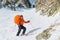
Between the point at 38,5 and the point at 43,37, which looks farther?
the point at 38,5

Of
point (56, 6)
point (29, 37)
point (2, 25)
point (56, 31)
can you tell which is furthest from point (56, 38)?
point (2, 25)

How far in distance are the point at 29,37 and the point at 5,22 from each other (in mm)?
6782

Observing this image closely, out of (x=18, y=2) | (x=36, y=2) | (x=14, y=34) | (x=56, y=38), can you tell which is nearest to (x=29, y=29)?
(x=14, y=34)

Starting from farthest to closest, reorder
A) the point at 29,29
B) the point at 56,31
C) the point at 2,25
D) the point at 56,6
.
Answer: the point at 2,25 < the point at 29,29 < the point at 56,6 < the point at 56,31

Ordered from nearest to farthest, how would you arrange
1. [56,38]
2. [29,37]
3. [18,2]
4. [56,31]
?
[56,38], [56,31], [29,37], [18,2]

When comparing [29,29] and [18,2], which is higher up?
[29,29]

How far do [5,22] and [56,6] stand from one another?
6482mm

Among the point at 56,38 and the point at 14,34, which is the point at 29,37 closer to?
the point at 14,34

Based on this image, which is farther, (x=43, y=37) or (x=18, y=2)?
(x=18, y=2)

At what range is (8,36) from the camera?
52.4 ft

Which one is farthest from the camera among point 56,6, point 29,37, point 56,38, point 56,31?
point 56,6

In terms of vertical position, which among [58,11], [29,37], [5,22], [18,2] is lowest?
[18,2]

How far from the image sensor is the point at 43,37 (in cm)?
1219

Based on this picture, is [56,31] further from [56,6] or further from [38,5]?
[38,5]
